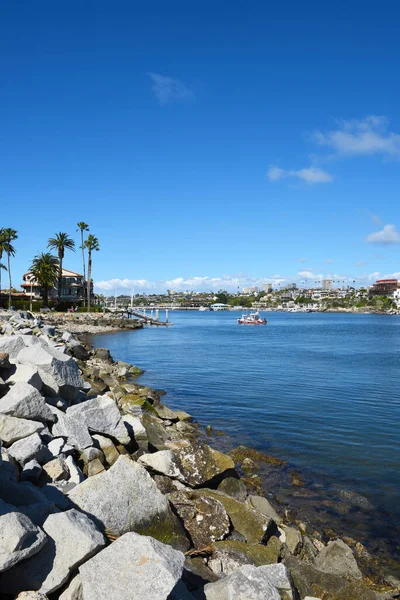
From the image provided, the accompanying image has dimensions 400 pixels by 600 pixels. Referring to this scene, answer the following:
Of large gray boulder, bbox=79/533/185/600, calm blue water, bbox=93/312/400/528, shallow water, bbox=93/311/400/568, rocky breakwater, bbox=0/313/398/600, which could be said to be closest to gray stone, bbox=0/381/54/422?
rocky breakwater, bbox=0/313/398/600

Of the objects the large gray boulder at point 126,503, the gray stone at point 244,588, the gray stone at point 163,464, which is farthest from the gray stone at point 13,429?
the gray stone at point 244,588

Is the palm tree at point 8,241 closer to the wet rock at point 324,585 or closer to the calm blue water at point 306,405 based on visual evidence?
the calm blue water at point 306,405

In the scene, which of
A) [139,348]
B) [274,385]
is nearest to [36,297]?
[139,348]

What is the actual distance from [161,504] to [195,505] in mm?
1368

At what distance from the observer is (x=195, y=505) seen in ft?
25.0

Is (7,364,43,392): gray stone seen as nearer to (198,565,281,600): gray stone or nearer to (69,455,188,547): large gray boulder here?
(69,455,188,547): large gray boulder

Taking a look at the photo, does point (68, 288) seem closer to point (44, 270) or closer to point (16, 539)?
point (44, 270)

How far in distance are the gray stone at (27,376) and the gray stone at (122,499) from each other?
3.80 meters

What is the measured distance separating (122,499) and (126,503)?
8 centimetres

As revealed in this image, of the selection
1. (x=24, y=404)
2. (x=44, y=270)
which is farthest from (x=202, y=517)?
(x=44, y=270)

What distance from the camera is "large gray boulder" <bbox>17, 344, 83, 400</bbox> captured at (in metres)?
10.4

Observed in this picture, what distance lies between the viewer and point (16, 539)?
13.9 ft

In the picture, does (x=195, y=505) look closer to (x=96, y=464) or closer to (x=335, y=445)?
(x=96, y=464)

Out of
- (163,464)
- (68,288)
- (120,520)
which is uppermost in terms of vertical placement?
(68,288)
